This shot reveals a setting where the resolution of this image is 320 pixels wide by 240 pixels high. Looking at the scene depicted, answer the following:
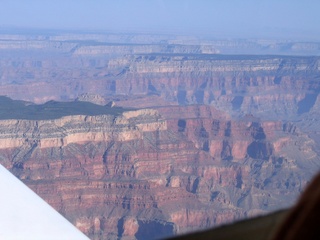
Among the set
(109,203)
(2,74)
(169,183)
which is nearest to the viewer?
(109,203)

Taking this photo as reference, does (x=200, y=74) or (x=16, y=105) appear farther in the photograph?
(x=200, y=74)

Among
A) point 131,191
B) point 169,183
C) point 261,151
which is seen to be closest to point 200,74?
point 261,151

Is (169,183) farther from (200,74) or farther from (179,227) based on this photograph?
(200,74)

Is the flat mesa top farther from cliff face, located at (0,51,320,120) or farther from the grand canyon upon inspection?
cliff face, located at (0,51,320,120)

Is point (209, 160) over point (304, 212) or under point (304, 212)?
under

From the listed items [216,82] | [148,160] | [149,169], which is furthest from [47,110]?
[216,82]

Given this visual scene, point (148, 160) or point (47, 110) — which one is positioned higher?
point (47, 110)

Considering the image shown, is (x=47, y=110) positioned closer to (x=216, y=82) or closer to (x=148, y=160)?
(x=148, y=160)

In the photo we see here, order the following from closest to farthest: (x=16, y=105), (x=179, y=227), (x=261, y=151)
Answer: (x=179, y=227)
(x=16, y=105)
(x=261, y=151)

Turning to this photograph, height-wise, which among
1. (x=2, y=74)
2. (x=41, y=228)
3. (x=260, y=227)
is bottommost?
(x=2, y=74)
